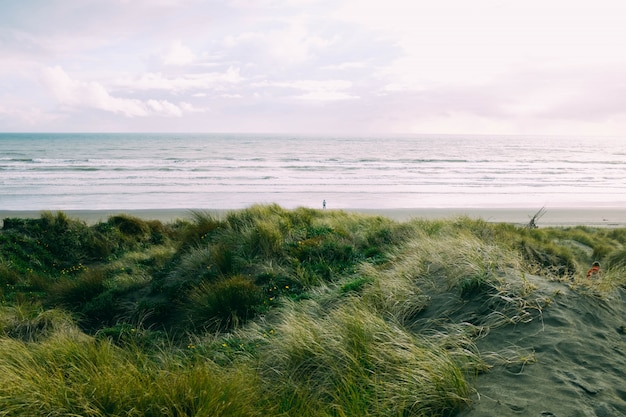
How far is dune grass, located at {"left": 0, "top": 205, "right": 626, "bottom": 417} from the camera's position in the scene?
3.55 metres

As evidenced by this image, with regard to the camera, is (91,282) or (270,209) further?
(270,209)

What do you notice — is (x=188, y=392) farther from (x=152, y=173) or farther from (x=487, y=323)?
(x=152, y=173)

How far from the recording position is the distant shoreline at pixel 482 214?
20.7 meters

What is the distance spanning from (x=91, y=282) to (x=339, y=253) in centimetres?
464

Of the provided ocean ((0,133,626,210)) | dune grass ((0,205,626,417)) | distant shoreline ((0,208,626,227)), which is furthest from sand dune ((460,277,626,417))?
ocean ((0,133,626,210))

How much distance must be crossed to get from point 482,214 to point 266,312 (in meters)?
18.8

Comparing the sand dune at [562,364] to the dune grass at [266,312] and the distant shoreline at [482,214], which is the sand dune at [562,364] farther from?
the distant shoreline at [482,214]

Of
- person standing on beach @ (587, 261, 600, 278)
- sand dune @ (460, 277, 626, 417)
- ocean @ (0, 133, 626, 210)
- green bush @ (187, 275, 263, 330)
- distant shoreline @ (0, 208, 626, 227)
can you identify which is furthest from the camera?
ocean @ (0, 133, 626, 210)

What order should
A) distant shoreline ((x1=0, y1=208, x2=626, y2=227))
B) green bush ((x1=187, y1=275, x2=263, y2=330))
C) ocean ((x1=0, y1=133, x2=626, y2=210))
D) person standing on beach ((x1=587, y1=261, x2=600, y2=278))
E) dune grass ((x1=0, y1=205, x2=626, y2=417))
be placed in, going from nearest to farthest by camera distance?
dune grass ((x1=0, y1=205, x2=626, y2=417)) < person standing on beach ((x1=587, y1=261, x2=600, y2=278)) < green bush ((x1=187, y1=275, x2=263, y2=330)) < distant shoreline ((x1=0, y1=208, x2=626, y2=227)) < ocean ((x1=0, y1=133, x2=626, y2=210))

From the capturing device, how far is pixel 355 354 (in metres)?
4.36

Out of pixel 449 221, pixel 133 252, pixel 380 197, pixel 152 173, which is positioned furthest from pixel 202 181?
pixel 449 221

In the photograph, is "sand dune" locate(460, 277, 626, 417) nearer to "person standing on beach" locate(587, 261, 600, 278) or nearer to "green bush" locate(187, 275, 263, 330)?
"person standing on beach" locate(587, 261, 600, 278)

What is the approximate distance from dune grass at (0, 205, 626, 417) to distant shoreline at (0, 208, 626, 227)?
7972 millimetres

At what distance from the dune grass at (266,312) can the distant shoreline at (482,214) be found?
797 centimetres
